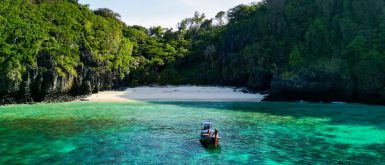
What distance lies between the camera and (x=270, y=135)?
3409 centimetres

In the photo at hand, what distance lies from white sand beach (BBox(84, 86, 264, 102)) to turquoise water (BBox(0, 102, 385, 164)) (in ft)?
54.8

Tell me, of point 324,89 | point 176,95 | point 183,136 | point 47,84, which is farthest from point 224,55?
point 183,136

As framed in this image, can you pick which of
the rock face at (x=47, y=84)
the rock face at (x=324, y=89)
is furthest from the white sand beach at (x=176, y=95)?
the rock face at (x=324, y=89)

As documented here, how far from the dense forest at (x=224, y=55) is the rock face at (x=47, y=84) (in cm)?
17

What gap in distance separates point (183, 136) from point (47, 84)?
38801mm

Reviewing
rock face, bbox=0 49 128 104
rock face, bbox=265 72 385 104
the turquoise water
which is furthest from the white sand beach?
the turquoise water

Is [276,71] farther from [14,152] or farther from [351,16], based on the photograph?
[14,152]

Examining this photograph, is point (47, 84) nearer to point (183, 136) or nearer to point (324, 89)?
point (183, 136)

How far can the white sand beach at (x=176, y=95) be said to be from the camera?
69.7m

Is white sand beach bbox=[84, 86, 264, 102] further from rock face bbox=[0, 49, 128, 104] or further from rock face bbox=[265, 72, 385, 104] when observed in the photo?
rock face bbox=[265, 72, 385, 104]

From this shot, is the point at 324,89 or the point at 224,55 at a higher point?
the point at 224,55

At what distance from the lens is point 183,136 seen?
110 feet

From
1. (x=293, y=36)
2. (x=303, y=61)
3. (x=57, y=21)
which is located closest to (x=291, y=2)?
(x=293, y=36)

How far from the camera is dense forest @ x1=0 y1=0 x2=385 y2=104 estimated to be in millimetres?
62688
